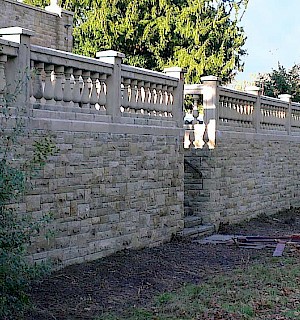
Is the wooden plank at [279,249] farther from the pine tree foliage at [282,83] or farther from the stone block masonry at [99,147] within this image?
the pine tree foliage at [282,83]

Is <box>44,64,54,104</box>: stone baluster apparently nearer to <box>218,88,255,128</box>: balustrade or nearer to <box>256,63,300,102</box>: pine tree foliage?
<box>218,88,255,128</box>: balustrade

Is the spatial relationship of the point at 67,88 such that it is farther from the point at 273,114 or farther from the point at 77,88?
the point at 273,114

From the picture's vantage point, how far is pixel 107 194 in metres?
9.73

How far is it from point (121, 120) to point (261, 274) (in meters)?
3.06

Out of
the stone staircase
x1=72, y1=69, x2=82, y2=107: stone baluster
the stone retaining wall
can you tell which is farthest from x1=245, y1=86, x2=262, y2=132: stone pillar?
x1=72, y1=69, x2=82, y2=107: stone baluster

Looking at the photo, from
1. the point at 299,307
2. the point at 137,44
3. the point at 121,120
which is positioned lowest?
the point at 299,307

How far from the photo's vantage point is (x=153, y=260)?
9.98 metres

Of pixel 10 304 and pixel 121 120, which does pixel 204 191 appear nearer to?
pixel 121 120

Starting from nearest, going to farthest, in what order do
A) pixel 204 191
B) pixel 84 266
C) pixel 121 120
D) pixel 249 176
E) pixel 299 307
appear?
pixel 299 307
pixel 84 266
pixel 121 120
pixel 204 191
pixel 249 176

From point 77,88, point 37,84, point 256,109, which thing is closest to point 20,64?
point 37,84

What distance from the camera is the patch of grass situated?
696 cm

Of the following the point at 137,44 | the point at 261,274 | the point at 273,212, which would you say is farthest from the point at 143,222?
the point at 137,44

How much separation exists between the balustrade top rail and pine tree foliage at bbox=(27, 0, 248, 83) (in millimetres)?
15225

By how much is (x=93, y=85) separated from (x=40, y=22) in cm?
967
